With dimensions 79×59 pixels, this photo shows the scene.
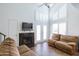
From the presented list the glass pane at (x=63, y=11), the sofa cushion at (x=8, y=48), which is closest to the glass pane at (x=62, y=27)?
the glass pane at (x=63, y=11)

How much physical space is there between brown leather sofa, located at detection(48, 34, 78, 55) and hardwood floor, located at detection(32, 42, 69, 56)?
60 mm

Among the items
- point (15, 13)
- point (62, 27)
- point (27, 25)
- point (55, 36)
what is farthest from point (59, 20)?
point (15, 13)

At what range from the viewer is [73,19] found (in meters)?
1.85

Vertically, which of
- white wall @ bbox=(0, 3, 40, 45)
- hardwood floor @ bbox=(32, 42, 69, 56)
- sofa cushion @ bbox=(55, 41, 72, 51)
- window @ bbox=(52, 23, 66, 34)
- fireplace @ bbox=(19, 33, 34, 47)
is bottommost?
hardwood floor @ bbox=(32, 42, 69, 56)

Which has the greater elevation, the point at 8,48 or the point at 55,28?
the point at 55,28

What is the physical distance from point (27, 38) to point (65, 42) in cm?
56

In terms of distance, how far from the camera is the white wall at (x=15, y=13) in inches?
72.0

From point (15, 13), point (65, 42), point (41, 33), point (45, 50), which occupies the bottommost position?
point (45, 50)

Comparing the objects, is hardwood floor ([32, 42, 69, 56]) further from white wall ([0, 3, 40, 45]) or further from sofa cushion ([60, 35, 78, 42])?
white wall ([0, 3, 40, 45])

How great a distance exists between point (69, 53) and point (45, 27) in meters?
0.51

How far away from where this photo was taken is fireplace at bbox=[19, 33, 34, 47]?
189 cm

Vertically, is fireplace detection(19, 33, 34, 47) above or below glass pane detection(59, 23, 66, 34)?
below

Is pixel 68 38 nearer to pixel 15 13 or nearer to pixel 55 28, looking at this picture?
pixel 55 28

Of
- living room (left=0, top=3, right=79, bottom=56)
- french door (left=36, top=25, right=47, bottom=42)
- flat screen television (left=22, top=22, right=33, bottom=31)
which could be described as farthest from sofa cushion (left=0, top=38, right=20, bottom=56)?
french door (left=36, top=25, right=47, bottom=42)
